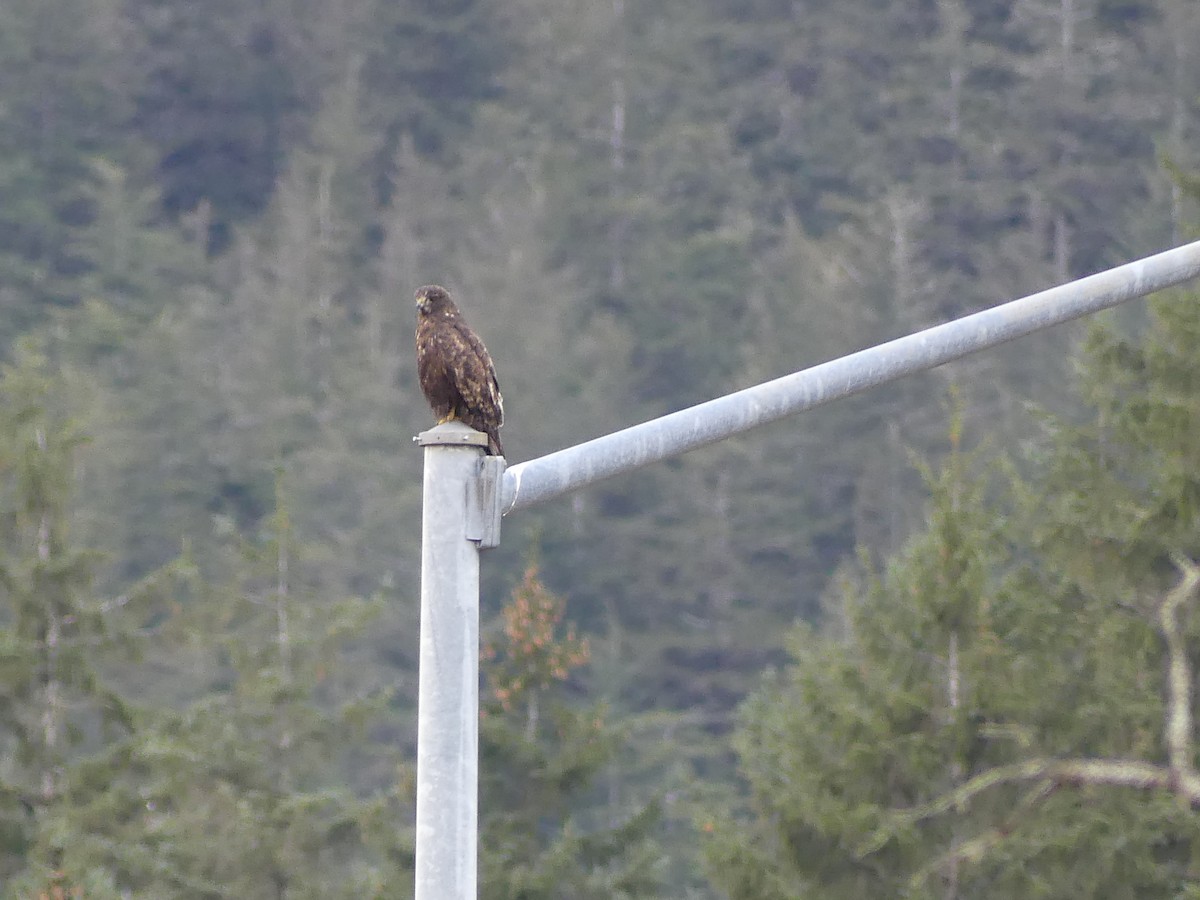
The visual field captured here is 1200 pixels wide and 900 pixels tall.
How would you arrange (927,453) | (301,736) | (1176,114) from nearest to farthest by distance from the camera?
(301,736) < (927,453) < (1176,114)

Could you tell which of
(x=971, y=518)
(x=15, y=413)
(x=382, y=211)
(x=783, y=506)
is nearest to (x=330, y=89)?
(x=382, y=211)

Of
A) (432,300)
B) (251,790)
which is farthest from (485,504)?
(251,790)

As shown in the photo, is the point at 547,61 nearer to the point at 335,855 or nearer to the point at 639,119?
the point at 639,119

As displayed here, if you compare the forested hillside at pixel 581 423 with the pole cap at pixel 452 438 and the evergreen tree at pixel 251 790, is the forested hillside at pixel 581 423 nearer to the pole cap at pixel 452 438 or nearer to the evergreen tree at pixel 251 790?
the evergreen tree at pixel 251 790

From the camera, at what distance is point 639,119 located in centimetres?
6644

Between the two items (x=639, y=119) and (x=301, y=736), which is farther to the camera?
(x=639, y=119)

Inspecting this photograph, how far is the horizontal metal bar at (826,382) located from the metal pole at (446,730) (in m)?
0.21

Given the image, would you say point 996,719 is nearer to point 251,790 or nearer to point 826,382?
point 251,790

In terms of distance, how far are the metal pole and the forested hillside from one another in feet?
30.2


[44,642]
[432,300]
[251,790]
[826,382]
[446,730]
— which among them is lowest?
[446,730]

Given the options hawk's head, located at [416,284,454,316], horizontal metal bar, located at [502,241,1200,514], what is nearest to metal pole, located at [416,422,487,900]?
horizontal metal bar, located at [502,241,1200,514]

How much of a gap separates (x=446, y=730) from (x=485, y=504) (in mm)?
402

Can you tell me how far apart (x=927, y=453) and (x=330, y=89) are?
26.5 m

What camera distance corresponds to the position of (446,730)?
3.86 metres
